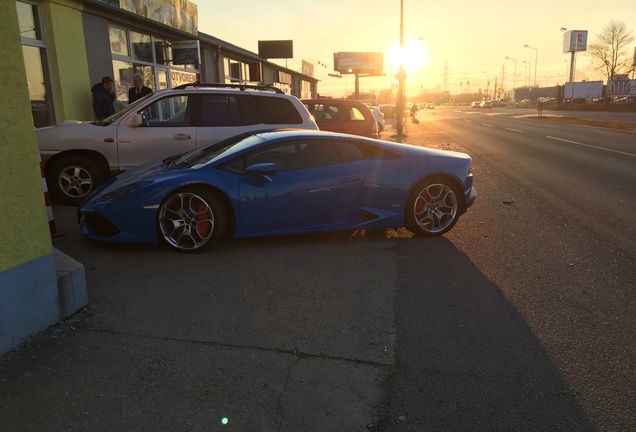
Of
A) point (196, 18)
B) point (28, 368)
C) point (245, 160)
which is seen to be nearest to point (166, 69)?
point (196, 18)

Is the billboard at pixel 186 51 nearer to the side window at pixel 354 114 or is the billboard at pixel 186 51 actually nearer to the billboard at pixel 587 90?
the side window at pixel 354 114

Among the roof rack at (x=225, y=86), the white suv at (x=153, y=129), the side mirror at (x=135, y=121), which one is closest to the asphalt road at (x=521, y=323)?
the white suv at (x=153, y=129)

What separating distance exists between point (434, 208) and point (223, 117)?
3.98 metres

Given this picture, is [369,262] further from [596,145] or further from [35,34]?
[596,145]

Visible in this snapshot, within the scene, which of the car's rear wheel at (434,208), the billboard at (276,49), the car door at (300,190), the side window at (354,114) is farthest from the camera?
the billboard at (276,49)

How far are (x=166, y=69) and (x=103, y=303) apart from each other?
15.0 m

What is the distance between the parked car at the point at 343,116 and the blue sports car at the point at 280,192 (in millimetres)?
7280

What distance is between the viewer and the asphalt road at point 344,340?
101 inches

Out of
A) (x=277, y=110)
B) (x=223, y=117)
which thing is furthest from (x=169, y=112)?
(x=277, y=110)

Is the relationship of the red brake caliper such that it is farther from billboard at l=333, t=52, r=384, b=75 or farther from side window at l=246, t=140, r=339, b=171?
billboard at l=333, t=52, r=384, b=75

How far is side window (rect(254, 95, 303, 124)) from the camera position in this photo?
8362 mm

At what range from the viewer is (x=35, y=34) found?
11070mm

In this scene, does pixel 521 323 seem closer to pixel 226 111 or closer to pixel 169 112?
pixel 226 111

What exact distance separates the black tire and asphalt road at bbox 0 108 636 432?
218cm
